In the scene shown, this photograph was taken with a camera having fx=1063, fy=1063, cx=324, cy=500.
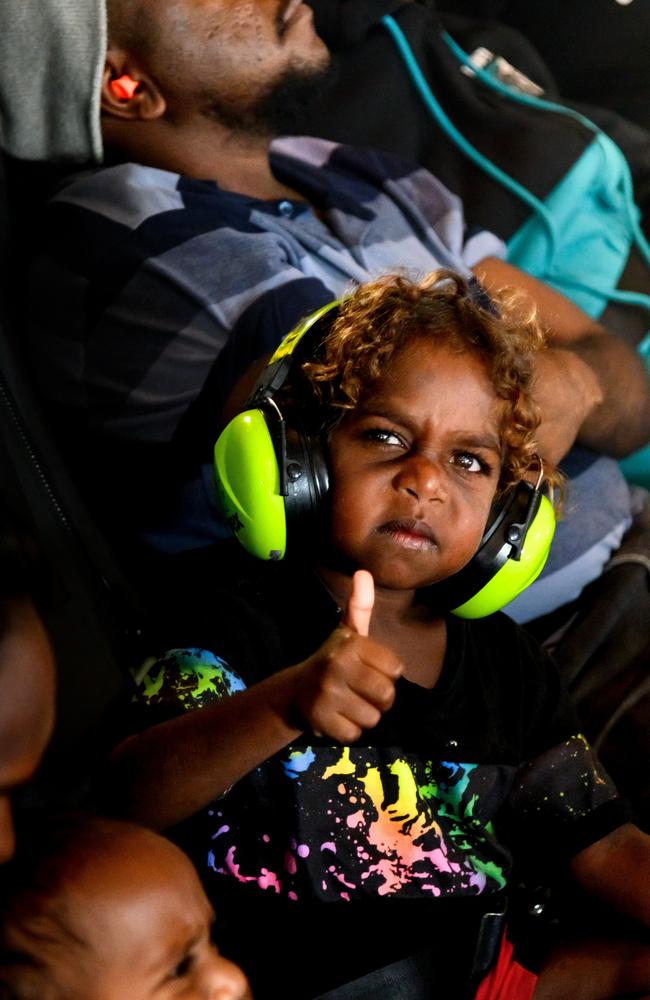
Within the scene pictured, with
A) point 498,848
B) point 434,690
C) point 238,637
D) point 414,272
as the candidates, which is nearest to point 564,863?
point 498,848

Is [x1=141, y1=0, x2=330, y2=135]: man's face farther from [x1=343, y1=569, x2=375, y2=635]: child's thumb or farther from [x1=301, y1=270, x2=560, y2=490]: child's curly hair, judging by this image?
[x1=343, y1=569, x2=375, y2=635]: child's thumb

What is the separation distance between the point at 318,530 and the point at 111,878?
37 centimetres

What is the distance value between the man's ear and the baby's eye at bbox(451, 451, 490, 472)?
80cm

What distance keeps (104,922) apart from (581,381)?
960 mm

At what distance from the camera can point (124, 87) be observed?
142 cm

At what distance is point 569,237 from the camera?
1.65 metres

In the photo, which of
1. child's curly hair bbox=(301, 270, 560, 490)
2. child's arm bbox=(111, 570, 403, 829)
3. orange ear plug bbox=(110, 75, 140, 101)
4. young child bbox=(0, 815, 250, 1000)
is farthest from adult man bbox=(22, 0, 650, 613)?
young child bbox=(0, 815, 250, 1000)

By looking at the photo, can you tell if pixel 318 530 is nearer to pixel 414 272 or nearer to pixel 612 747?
pixel 612 747

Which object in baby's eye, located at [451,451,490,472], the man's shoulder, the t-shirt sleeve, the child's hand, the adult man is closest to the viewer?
the child's hand

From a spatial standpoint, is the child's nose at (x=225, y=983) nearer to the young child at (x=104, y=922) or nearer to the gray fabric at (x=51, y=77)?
the young child at (x=104, y=922)

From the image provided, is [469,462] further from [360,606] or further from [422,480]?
[360,606]

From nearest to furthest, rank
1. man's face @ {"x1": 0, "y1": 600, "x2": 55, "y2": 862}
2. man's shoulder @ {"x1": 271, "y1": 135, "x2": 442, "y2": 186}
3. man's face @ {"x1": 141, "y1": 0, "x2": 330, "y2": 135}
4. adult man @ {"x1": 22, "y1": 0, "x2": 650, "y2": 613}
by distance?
1. man's face @ {"x1": 0, "y1": 600, "x2": 55, "y2": 862}
2. adult man @ {"x1": 22, "y1": 0, "x2": 650, "y2": 613}
3. man's face @ {"x1": 141, "y1": 0, "x2": 330, "y2": 135}
4. man's shoulder @ {"x1": 271, "y1": 135, "x2": 442, "y2": 186}

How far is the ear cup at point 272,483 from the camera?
851 mm

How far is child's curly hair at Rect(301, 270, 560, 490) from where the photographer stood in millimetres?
911
